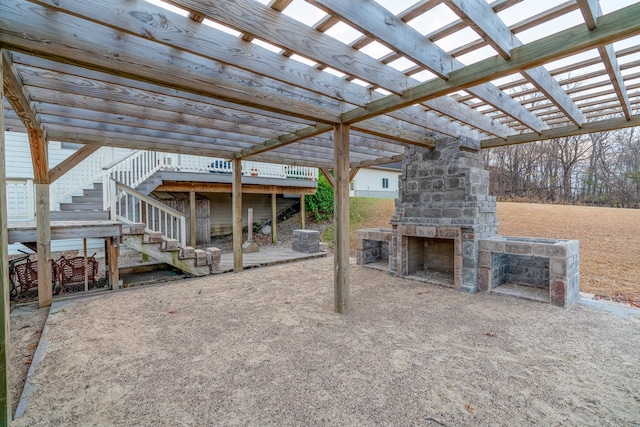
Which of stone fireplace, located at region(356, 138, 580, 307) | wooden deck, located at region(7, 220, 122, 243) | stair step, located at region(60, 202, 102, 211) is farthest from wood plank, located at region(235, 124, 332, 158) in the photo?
stair step, located at region(60, 202, 102, 211)

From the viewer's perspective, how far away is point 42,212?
420 cm

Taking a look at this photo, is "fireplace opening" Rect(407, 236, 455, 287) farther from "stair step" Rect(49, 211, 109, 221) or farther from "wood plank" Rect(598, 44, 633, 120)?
"stair step" Rect(49, 211, 109, 221)

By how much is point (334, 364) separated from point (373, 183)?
18.0 m

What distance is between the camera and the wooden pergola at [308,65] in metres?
1.91

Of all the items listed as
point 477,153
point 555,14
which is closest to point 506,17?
point 555,14

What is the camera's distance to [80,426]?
191 cm

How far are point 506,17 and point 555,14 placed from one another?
30cm

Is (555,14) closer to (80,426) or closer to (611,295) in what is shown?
(80,426)

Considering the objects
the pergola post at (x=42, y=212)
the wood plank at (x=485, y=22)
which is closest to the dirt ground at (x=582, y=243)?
the pergola post at (x=42, y=212)

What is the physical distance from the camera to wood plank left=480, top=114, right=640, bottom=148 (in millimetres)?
3861

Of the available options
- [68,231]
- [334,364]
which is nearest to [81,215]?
[68,231]

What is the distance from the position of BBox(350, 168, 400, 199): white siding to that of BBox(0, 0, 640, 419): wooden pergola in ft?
47.3

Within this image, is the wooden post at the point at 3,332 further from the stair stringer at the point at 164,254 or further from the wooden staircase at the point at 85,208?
the wooden staircase at the point at 85,208

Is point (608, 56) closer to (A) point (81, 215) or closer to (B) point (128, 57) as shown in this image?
(B) point (128, 57)
